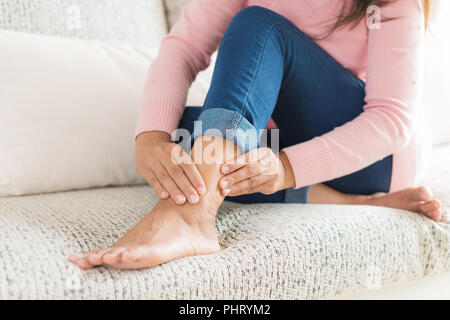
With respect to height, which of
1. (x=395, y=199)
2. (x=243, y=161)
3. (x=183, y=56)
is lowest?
(x=395, y=199)

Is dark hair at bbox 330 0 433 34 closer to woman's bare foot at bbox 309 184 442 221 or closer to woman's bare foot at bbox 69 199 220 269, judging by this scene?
woman's bare foot at bbox 309 184 442 221

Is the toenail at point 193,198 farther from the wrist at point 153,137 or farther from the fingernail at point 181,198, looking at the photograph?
the wrist at point 153,137

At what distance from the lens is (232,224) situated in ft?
2.15

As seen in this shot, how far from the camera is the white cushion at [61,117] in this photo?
0.79m

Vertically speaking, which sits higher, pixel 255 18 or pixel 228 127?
pixel 255 18

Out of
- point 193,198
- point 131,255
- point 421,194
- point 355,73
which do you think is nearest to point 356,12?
point 355,73

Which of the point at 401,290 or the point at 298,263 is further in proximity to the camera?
the point at 401,290

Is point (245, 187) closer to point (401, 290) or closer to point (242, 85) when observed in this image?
point (242, 85)

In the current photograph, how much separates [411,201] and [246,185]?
0.30 m

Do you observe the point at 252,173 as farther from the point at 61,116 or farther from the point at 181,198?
the point at 61,116

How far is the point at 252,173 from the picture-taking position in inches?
24.0

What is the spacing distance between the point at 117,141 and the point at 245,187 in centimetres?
35

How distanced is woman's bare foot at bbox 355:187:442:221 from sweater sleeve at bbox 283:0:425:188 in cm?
9

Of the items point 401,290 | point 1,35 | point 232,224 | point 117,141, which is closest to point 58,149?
point 117,141
